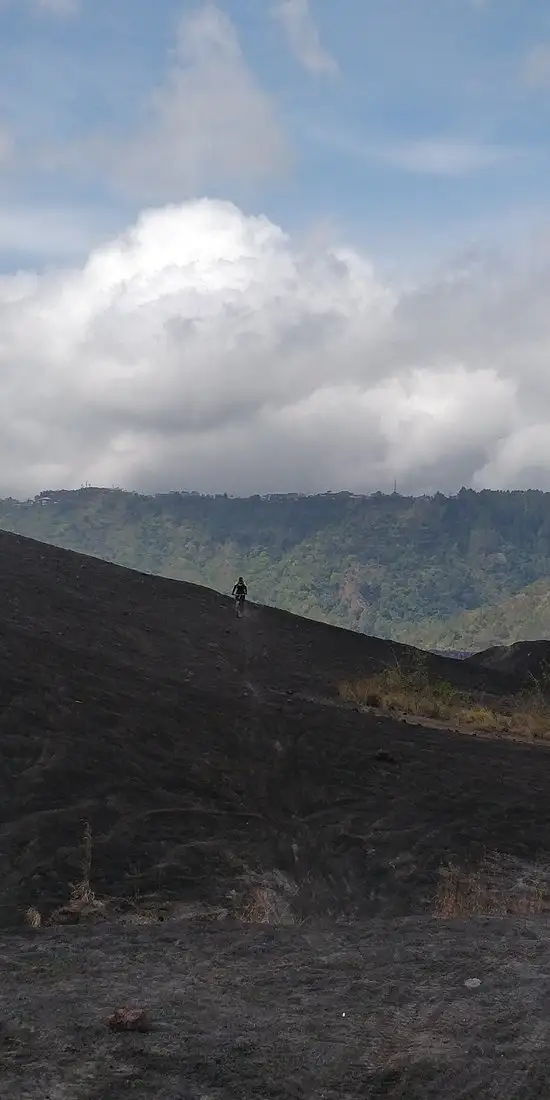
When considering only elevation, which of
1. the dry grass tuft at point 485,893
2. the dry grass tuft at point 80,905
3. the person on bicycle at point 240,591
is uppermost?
the person on bicycle at point 240,591

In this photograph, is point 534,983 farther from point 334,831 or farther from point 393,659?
point 393,659

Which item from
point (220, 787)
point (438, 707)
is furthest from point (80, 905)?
point (438, 707)

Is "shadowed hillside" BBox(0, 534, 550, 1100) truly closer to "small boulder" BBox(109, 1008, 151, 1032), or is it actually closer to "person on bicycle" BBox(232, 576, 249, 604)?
"small boulder" BBox(109, 1008, 151, 1032)

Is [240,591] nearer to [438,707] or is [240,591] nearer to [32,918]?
[438,707]

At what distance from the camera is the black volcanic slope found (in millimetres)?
11047

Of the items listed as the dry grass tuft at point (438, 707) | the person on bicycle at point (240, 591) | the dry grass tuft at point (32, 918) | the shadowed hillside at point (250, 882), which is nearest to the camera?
the shadowed hillside at point (250, 882)

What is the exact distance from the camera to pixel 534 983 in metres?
7.13

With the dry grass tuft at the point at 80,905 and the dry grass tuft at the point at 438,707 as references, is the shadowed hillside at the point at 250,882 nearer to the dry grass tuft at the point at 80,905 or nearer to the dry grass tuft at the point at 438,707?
the dry grass tuft at the point at 80,905

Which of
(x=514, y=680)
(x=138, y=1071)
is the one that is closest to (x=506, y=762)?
(x=138, y=1071)

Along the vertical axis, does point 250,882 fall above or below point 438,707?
below

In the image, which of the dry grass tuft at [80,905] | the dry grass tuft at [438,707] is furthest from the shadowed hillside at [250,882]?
the dry grass tuft at [438,707]

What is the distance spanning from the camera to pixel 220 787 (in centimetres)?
1497

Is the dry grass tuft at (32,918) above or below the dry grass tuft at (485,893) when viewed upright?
below

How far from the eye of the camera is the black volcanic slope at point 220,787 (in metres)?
11.0
